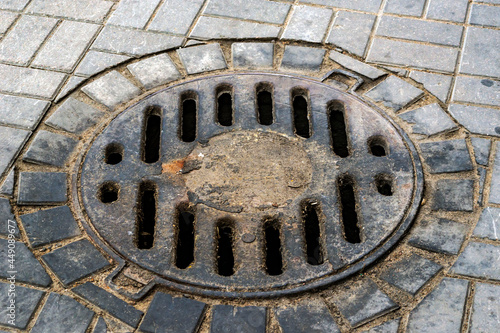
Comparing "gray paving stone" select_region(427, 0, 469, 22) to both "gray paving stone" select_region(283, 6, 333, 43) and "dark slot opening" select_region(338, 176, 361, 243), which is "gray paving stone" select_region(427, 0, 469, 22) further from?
"dark slot opening" select_region(338, 176, 361, 243)

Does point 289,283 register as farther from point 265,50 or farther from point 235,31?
point 235,31

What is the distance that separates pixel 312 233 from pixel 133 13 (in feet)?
5.53

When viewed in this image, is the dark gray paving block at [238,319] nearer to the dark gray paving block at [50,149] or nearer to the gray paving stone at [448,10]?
the dark gray paving block at [50,149]

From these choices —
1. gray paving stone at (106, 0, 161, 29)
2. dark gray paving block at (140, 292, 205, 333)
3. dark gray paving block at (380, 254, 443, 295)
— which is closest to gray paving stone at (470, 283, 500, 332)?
dark gray paving block at (380, 254, 443, 295)

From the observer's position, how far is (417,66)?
2.83m

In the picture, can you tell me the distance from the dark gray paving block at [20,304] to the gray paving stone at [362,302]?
39.9 inches

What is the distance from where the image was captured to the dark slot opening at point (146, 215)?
217 cm

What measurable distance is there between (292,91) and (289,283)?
41.0 inches

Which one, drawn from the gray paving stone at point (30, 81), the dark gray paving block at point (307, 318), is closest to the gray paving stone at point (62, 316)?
the dark gray paving block at point (307, 318)

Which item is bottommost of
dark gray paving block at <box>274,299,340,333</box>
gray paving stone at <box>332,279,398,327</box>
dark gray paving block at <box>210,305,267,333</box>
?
dark gray paving block at <box>210,305,267,333</box>

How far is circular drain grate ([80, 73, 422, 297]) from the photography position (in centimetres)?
205

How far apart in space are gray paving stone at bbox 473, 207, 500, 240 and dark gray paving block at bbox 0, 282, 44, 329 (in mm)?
1593

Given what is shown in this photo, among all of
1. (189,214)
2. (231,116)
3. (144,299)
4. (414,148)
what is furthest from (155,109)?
(414,148)

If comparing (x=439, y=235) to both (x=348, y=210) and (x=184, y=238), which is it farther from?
(x=184, y=238)
